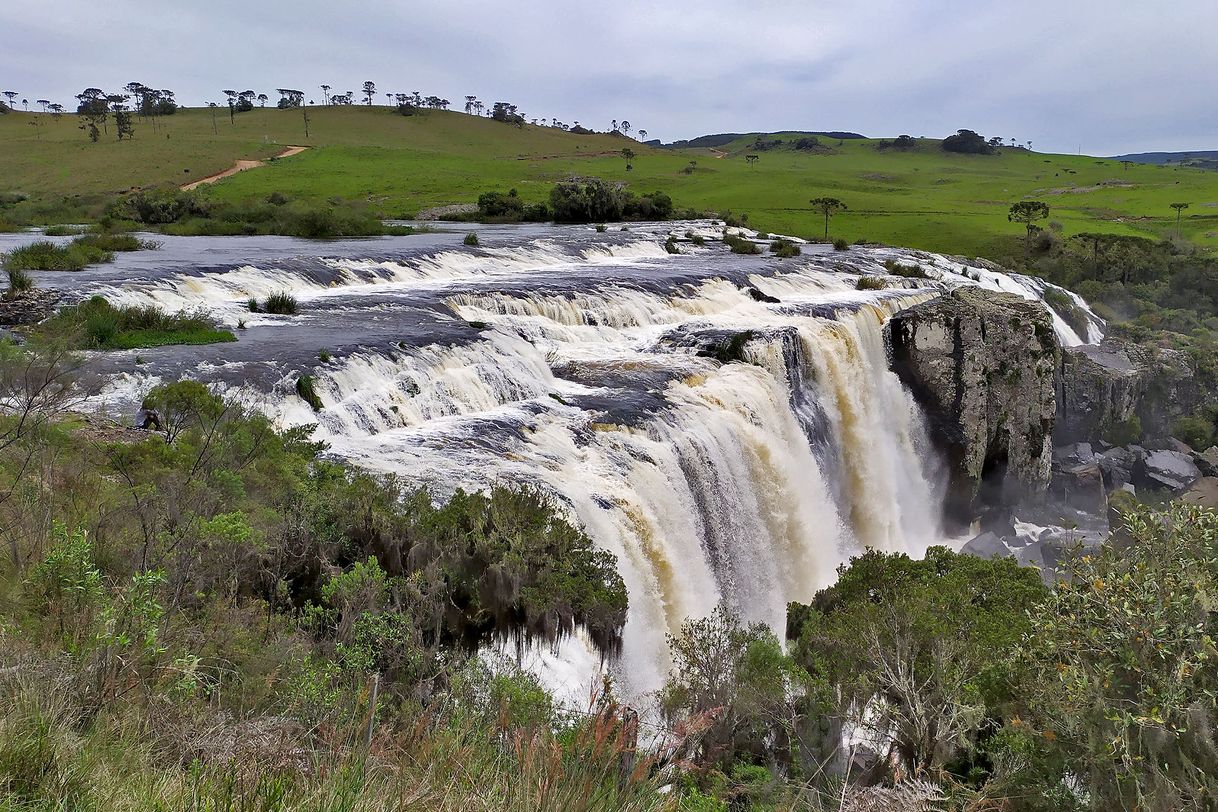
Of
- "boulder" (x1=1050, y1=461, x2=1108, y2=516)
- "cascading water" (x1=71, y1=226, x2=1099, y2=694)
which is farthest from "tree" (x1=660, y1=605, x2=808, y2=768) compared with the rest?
"boulder" (x1=1050, y1=461, x2=1108, y2=516)

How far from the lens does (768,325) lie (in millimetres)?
A: 23203

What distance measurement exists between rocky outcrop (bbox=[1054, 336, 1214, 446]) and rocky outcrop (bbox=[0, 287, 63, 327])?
3429 centimetres

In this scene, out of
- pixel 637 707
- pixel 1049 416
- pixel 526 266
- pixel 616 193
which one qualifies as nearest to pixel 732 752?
pixel 637 707

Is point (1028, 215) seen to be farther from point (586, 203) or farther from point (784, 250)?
point (586, 203)

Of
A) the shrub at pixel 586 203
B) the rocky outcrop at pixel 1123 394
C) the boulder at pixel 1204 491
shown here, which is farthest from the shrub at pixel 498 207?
the boulder at pixel 1204 491

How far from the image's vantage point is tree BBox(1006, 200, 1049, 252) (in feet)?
179

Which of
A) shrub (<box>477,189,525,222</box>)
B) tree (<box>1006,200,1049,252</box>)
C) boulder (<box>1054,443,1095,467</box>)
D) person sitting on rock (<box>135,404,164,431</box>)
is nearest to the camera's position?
person sitting on rock (<box>135,404,164,431</box>)

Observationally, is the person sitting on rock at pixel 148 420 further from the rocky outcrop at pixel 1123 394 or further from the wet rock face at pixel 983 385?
the rocky outcrop at pixel 1123 394

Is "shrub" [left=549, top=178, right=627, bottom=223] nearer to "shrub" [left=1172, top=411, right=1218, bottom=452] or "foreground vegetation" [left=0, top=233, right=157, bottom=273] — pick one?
"foreground vegetation" [left=0, top=233, right=157, bottom=273]

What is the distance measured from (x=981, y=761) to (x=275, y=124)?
135 m

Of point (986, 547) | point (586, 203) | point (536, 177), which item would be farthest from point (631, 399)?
point (536, 177)

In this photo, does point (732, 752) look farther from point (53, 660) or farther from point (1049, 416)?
point (1049, 416)

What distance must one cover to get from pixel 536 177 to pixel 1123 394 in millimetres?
64669

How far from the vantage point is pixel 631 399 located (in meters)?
16.8
